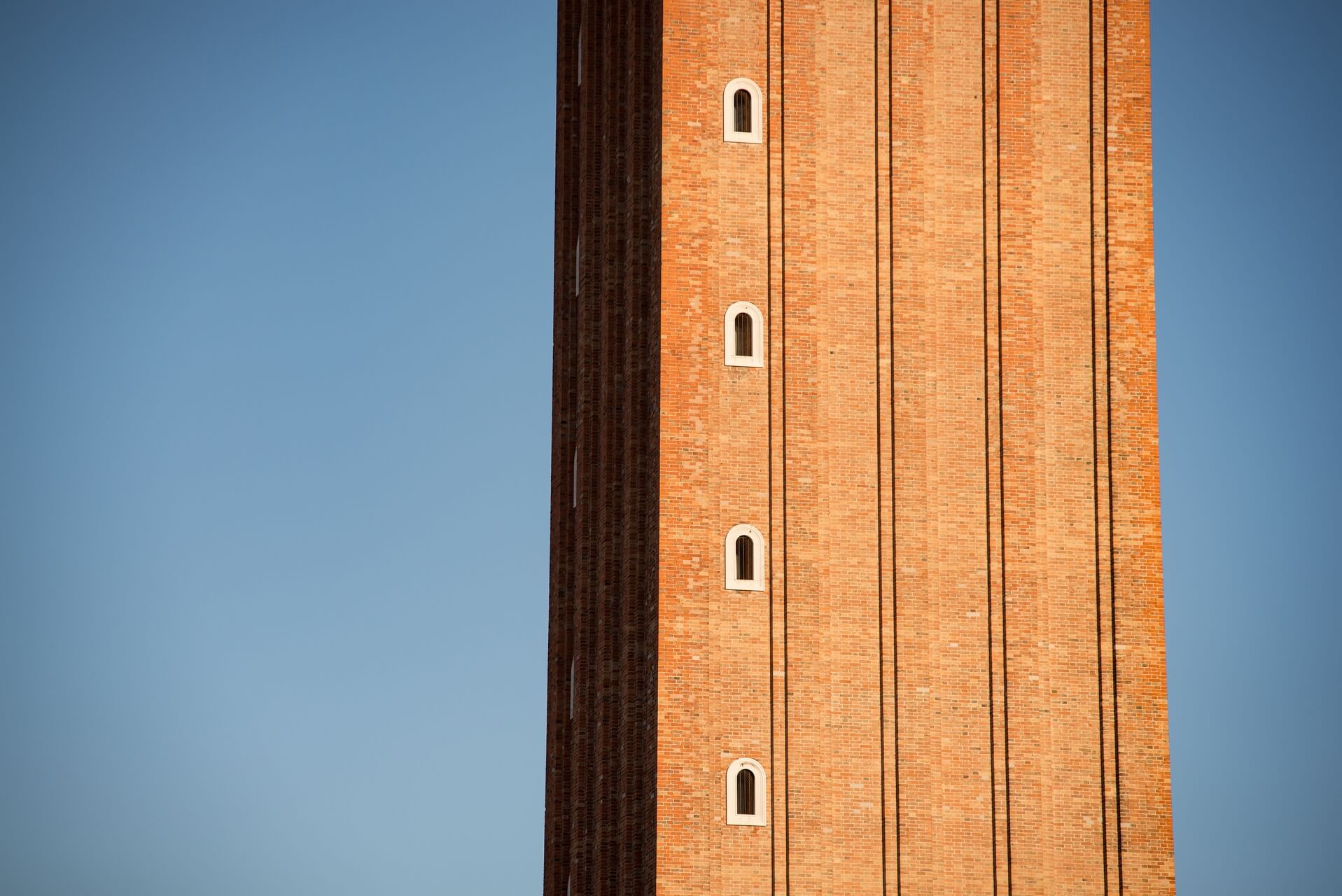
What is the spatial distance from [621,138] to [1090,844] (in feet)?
57.9

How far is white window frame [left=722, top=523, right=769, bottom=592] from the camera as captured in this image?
47219mm

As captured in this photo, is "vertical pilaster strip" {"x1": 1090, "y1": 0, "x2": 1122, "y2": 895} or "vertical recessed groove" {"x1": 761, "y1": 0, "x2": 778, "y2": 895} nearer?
"vertical recessed groove" {"x1": 761, "y1": 0, "x2": 778, "y2": 895}

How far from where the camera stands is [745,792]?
152ft

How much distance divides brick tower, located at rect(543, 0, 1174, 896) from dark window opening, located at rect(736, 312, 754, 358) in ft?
0.17

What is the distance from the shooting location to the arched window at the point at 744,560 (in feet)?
155

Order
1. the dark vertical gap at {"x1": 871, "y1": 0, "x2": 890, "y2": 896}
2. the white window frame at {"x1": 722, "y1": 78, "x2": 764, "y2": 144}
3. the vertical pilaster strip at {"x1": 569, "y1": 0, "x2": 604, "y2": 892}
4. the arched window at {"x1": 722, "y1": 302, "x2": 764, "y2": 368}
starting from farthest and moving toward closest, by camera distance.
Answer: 1. the vertical pilaster strip at {"x1": 569, "y1": 0, "x2": 604, "y2": 892}
2. the white window frame at {"x1": 722, "y1": 78, "x2": 764, "y2": 144}
3. the arched window at {"x1": 722, "y1": 302, "x2": 764, "y2": 368}
4. the dark vertical gap at {"x1": 871, "y1": 0, "x2": 890, "y2": 896}

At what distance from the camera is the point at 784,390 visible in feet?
158

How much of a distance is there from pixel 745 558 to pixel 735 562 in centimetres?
23

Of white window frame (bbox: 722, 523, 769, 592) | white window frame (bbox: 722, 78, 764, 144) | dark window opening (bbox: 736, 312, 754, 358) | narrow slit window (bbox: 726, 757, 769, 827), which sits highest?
white window frame (bbox: 722, 78, 764, 144)

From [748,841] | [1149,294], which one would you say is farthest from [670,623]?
[1149,294]

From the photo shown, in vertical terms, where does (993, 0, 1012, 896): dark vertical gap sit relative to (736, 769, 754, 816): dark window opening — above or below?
above

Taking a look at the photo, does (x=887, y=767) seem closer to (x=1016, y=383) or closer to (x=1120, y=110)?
(x=1016, y=383)

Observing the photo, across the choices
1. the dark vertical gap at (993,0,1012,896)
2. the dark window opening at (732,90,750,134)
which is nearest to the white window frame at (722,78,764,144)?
the dark window opening at (732,90,750,134)

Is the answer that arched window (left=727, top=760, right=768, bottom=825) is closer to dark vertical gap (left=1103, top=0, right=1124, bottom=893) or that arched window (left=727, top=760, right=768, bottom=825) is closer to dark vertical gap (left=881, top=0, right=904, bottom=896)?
dark vertical gap (left=881, top=0, right=904, bottom=896)
